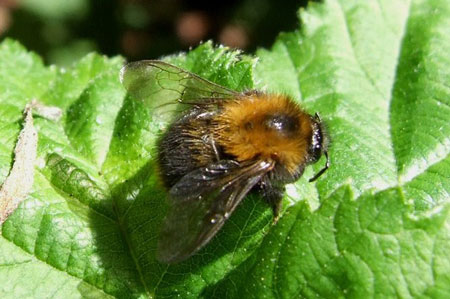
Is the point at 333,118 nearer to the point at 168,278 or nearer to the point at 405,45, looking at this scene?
the point at 405,45

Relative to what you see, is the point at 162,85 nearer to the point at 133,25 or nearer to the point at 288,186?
the point at 288,186

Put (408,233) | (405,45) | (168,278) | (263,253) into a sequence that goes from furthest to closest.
Answer: (405,45) < (168,278) < (263,253) < (408,233)

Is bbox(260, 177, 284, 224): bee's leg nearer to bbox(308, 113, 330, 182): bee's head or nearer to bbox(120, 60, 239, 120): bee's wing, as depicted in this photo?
bbox(308, 113, 330, 182): bee's head

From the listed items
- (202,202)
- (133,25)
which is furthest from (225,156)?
(133,25)

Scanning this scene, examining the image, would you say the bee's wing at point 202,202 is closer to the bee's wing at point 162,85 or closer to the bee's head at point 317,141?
the bee's head at point 317,141

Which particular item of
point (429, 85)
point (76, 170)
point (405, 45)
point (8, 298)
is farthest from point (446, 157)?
point (8, 298)

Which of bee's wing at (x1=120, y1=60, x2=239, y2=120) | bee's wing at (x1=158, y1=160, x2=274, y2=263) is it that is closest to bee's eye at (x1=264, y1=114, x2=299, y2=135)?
bee's wing at (x1=158, y1=160, x2=274, y2=263)
